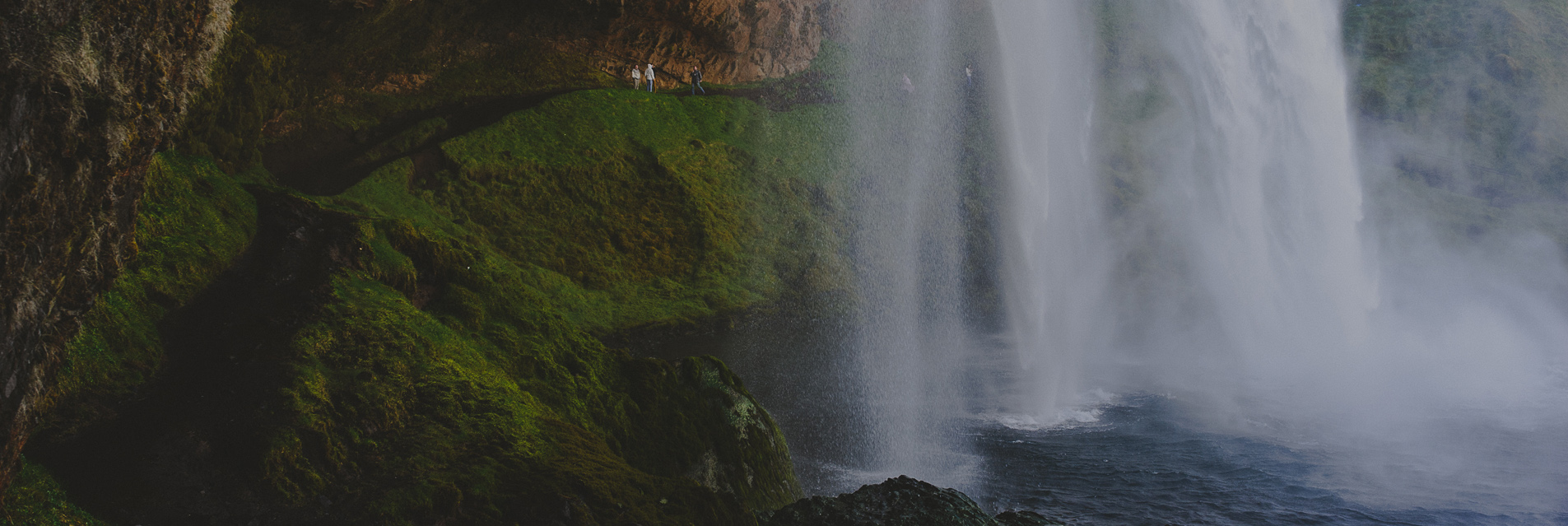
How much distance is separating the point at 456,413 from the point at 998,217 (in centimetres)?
1927

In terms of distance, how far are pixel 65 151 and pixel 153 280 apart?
3.49 meters

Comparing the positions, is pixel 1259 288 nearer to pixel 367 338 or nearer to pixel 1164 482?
pixel 1164 482

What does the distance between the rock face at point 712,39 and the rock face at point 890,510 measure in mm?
17287

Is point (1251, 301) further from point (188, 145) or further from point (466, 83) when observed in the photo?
point (188, 145)

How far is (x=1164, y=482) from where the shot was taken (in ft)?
34.4

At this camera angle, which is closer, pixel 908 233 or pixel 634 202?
pixel 634 202

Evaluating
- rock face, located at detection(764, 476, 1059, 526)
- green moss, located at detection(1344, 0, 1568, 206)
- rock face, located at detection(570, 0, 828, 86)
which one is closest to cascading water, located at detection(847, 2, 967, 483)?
rock face, located at detection(570, 0, 828, 86)

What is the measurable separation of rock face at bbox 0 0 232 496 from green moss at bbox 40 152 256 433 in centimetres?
54

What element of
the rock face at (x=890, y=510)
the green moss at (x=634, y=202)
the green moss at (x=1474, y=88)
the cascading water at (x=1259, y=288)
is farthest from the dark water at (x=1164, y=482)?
the green moss at (x=1474, y=88)

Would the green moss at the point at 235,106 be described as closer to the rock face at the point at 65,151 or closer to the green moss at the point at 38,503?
the green moss at the point at 38,503

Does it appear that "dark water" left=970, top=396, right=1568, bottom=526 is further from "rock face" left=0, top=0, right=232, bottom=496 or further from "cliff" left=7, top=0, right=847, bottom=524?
"rock face" left=0, top=0, right=232, bottom=496

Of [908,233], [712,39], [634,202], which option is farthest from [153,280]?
[712,39]

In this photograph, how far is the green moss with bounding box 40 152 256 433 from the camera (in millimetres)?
4781

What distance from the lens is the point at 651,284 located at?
17281mm
